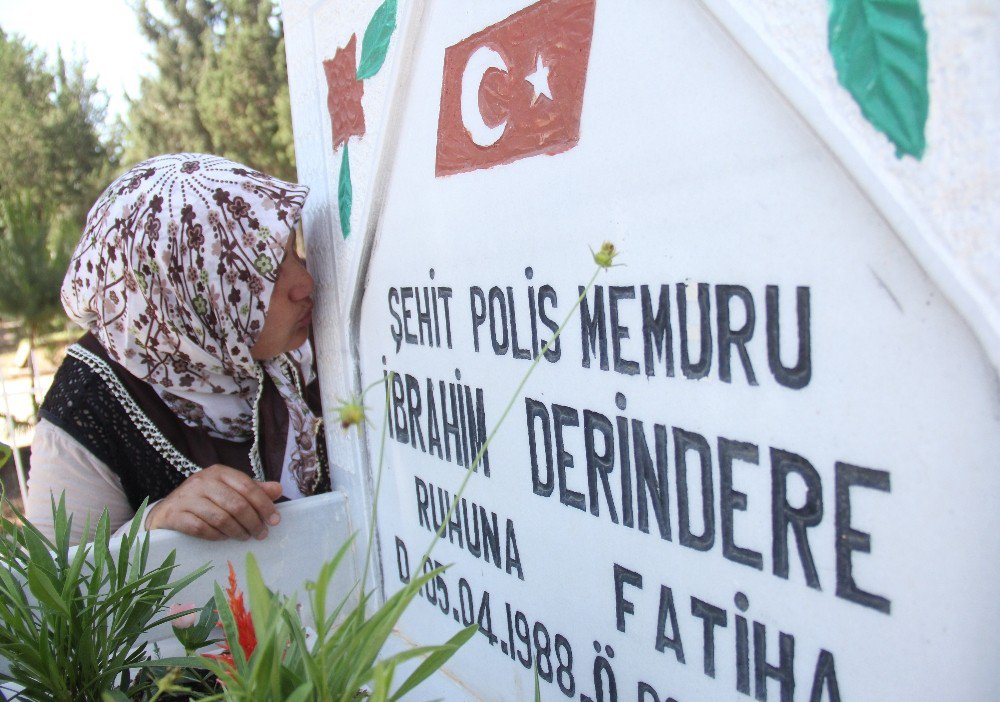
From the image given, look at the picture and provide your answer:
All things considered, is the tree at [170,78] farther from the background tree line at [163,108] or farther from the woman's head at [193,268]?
the woman's head at [193,268]

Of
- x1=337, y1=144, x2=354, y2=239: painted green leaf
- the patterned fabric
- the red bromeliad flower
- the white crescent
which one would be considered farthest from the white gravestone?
the patterned fabric

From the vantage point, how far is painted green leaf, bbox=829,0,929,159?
527mm

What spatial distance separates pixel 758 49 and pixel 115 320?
144 centimetres

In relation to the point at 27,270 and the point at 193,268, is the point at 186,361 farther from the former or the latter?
the point at 27,270

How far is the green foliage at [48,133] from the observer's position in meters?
14.2

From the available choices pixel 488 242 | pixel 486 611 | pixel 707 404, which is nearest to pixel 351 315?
pixel 488 242

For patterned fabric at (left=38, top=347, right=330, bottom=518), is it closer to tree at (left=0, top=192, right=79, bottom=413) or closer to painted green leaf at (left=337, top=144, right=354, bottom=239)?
painted green leaf at (left=337, top=144, right=354, bottom=239)

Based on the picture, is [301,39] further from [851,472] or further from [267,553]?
[851,472]

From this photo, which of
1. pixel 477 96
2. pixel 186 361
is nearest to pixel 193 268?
pixel 186 361

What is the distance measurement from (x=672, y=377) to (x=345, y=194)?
0.81m

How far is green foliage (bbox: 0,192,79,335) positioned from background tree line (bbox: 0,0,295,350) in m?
5.49

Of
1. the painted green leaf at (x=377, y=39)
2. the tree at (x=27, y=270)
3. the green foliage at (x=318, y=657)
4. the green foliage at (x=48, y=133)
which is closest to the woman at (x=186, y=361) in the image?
the painted green leaf at (x=377, y=39)

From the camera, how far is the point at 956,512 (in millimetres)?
547

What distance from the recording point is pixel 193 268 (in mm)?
1575
